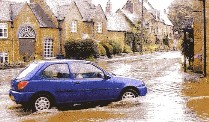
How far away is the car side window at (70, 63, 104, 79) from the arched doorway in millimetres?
29769

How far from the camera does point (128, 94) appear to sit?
12.3 meters

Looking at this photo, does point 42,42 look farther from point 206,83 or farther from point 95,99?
point 95,99

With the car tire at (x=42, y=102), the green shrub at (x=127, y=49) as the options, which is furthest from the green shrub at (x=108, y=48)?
the car tire at (x=42, y=102)

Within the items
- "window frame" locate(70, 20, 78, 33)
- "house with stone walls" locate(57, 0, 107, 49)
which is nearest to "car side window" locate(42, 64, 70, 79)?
"house with stone walls" locate(57, 0, 107, 49)

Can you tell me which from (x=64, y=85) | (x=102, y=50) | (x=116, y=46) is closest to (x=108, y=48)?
(x=102, y=50)

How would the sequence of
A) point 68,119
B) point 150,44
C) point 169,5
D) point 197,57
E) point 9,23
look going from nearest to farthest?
point 68,119, point 197,57, point 9,23, point 150,44, point 169,5

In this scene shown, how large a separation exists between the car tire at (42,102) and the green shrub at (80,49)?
31336 mm

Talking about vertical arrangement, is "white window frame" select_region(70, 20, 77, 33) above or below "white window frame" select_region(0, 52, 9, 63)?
above

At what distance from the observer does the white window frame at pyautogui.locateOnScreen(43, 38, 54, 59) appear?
146 ft

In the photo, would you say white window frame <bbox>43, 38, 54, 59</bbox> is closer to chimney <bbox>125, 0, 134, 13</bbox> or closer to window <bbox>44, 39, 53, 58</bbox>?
window <bbox>44, 39, 53, 58</bbox>

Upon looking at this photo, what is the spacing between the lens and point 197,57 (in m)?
24.3

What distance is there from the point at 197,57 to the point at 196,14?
2877 mm

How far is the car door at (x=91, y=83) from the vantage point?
11.6 m

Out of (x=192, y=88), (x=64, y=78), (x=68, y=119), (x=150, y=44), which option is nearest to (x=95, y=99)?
(x=64, y=78)
